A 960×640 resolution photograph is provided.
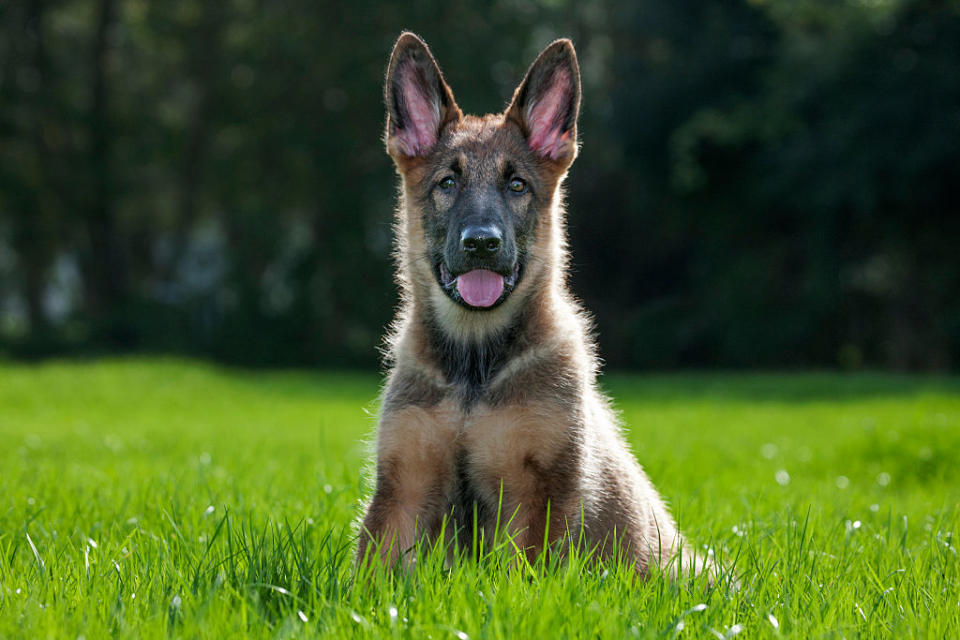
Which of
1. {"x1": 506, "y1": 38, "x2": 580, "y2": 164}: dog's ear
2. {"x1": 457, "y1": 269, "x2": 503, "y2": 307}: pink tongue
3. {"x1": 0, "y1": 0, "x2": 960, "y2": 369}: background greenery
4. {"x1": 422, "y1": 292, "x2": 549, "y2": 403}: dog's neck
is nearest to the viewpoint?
{"x1": 422, "y1": 292, "x2": 549, "y2": 403}: dog's neck

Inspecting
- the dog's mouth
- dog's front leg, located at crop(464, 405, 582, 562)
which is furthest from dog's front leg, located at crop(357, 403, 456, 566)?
the dog's mouth

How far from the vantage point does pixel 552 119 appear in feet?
16.0

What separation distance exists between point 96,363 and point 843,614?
24952 millimetres

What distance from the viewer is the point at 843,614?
3.73m

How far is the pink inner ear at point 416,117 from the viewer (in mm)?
4860

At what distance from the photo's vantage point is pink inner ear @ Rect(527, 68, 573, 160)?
4840 millimetres

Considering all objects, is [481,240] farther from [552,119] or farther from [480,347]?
[552,119]

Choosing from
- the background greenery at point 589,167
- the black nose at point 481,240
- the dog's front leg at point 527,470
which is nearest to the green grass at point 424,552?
the dog's front leg at point 527,470

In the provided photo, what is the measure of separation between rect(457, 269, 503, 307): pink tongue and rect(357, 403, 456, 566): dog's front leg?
64cm

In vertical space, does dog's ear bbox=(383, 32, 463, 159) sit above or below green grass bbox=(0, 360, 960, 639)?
above

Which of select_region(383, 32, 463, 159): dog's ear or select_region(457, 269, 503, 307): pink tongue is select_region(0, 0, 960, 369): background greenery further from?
select_region(457, 269, 503, 307): pink tongue

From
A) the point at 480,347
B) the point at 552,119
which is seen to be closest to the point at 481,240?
the point at 480,347

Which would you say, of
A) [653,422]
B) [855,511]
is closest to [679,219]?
[653,422]

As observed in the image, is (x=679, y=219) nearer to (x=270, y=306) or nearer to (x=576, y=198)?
(x=576, y=198)
